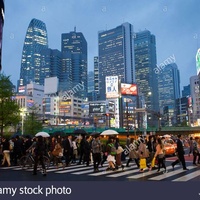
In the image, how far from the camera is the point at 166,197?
7.11m

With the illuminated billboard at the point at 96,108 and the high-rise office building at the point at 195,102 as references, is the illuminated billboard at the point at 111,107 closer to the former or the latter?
the illuminated billboard at the point at 96,108

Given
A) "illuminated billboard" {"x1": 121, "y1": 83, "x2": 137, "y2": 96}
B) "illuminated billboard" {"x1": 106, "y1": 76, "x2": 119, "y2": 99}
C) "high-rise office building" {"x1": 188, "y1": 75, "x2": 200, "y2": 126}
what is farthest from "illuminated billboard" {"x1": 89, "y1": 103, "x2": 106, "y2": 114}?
"illuminated billboard" {"x1": 121, "y1": 83, "x2": 137, "y2": 96}

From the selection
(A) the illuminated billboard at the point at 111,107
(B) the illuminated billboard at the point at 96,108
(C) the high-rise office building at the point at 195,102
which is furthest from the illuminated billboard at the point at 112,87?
(C) the high-rise office building at the point at 195,102

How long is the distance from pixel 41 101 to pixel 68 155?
135 metres

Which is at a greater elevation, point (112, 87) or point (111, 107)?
point (112, 87)

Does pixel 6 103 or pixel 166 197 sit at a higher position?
pixel 6 103

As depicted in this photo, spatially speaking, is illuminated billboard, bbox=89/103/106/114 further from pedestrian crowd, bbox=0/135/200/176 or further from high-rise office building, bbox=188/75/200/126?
pedestrian crowd, bbox=0/135/200/176

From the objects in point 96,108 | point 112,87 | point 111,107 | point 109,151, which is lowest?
point 109,151

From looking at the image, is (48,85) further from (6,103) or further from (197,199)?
(197,199)

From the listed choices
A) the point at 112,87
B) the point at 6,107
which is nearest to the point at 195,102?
the point at 112,87

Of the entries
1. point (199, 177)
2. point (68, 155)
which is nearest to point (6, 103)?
point (68, 155)

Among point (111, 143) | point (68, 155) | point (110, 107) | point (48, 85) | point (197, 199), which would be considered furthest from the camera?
point (48, 85)

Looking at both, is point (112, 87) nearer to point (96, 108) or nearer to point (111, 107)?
point (96, 108)

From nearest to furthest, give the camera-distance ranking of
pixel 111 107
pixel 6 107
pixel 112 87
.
Answer: pixel 6 107, pixel 112 87, pixel 111 107
